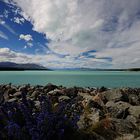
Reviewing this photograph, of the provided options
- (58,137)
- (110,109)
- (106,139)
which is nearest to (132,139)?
(106,139)

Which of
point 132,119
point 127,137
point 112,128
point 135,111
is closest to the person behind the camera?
point 127,137

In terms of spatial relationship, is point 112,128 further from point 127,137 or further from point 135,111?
point 135,111

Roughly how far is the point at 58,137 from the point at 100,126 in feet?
5.02

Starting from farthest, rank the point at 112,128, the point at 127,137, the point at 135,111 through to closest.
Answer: the point at 135,111 < the point at 112,128 < the point at 127,137

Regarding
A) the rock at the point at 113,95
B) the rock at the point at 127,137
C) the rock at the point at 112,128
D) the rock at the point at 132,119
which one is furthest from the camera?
the rock at the point at 113,95

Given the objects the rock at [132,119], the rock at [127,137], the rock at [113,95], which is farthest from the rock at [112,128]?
the rock at [113,95]

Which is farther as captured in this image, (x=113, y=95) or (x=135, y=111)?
(x=113, y=95)

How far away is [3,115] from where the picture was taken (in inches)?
200

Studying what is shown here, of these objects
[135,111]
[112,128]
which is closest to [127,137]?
[112,128]

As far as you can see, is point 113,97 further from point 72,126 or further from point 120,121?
point 72,126

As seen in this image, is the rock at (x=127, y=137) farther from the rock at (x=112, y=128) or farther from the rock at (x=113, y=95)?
the rock at (x=113, y=95)

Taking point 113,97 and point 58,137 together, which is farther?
point 113,97

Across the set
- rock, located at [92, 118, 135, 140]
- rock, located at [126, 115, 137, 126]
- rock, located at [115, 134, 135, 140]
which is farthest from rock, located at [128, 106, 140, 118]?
rock, located at [115, 134, 135, 140]

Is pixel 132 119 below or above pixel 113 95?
below
